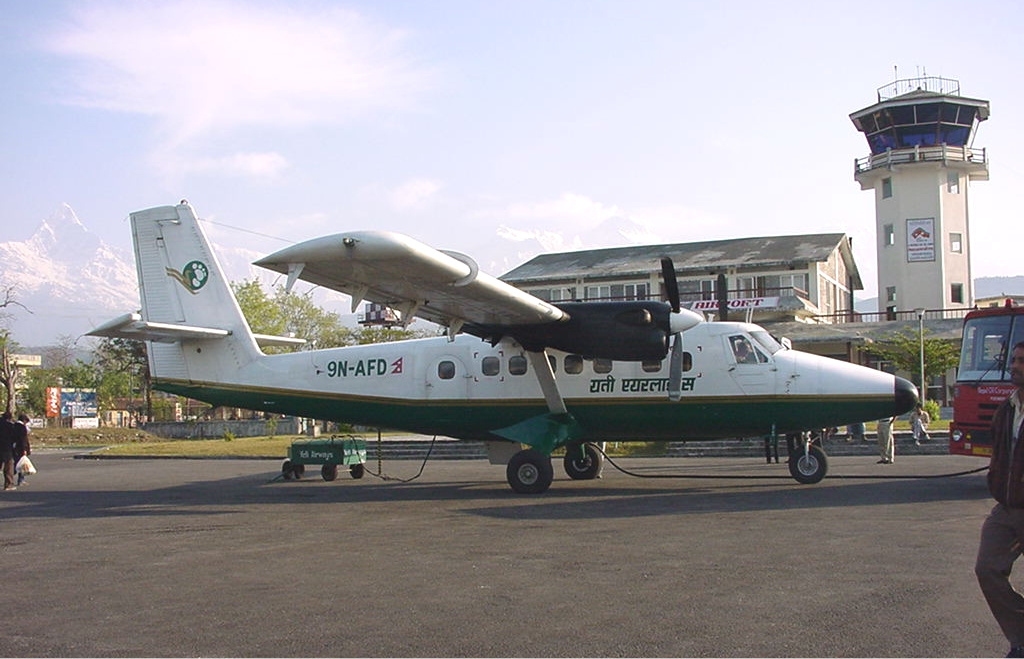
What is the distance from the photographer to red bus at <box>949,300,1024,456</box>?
46.0 ft

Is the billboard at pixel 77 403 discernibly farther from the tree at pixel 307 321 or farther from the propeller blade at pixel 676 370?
the propeller blade at pixel 676 370

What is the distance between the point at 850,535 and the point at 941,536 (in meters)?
0.93

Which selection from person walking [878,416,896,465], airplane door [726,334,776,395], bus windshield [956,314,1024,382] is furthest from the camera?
person walking [878,416,896,465]

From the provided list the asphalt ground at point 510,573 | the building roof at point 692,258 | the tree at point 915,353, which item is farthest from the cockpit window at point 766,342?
the building roof at point 692,258

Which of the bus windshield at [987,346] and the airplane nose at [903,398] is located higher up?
the bus windshield at [987,346]

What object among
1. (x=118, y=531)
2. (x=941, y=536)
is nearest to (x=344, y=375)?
(x=118, y=531)

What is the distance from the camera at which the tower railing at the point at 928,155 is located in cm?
5597

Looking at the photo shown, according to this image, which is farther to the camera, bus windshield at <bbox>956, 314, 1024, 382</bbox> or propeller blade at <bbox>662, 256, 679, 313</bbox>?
propeller blade at <bbox>662, 256, 679, 313</bbox>

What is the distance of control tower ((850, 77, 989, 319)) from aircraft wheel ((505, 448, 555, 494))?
45962 mm

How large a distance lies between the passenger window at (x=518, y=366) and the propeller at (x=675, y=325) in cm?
257

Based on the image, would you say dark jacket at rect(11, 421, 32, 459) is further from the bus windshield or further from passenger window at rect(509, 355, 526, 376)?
the bus windshield

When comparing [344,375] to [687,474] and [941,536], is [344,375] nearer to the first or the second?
[687,474]

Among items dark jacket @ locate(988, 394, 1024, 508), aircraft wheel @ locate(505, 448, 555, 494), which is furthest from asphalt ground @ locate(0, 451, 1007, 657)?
dark jacket @ locate(988, 394, 1024, 508)

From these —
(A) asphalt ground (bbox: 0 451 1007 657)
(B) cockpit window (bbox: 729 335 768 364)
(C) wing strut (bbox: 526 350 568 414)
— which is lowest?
(A) asphalt ground (bbox: 0 451 1007 657)
